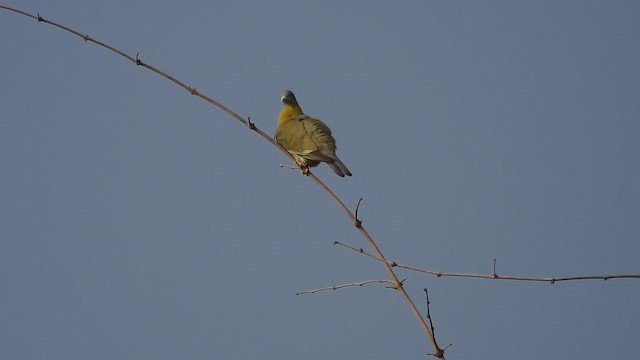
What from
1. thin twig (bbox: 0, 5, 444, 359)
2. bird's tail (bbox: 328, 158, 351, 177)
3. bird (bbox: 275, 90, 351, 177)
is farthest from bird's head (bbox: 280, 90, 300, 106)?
thin twig (bbox: 0, 5, 444, 359)

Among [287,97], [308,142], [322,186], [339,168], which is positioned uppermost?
[287,97]

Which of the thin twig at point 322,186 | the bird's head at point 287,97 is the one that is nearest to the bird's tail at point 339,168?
the bird's head at point 287,97

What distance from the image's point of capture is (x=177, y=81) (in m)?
3.54

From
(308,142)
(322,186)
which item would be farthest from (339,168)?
(322,186)

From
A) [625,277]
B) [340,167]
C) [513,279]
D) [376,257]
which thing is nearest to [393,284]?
[376,257]

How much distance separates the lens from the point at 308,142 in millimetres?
7676

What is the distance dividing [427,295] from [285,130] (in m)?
5.45

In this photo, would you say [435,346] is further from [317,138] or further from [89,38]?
[317,138]

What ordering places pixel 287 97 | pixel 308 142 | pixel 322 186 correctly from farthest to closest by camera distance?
pixel 287 97 → pixel 308 142 → pixel 322 186

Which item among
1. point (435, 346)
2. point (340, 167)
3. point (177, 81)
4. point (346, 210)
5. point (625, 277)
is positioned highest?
point (340, 167)

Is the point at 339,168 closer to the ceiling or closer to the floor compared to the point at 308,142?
closer to the floor

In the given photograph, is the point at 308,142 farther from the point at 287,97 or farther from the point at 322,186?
the point at 322,186

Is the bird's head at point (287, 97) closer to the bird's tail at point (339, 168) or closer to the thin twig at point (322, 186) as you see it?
the bird's tail at point (339, 168)

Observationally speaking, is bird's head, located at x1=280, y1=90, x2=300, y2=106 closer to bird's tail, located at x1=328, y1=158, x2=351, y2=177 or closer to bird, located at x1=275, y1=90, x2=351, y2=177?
bird, located at x1=275, y1=90, x2=351, y2=177
